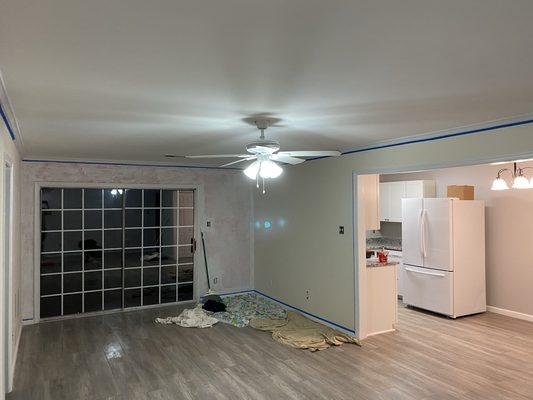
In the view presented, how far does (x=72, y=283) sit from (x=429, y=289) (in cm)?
594

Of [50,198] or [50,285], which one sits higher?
[50,198]

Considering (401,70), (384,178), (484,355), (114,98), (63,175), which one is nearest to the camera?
(401,70)

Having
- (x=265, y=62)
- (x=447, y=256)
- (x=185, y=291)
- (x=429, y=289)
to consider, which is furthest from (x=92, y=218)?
(x=265, y=62)

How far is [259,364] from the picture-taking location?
4094 millimetres

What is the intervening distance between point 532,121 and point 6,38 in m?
3.50

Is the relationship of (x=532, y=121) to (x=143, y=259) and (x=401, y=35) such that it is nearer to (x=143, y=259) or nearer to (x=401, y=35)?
(x=401, y=35)

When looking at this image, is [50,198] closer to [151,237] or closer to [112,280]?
[151,237]

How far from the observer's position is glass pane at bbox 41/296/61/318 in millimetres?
5738

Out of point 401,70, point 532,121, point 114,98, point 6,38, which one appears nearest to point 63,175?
point 114,98

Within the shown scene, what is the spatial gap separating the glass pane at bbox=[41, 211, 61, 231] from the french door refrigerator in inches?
215

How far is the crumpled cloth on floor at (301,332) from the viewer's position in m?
4.61

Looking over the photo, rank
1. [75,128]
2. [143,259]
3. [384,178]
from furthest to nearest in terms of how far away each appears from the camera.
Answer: [384,178] → [143,259] → [75,128]

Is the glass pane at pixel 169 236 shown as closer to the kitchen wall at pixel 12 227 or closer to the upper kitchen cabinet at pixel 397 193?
the kitchen wall at pixel 12 227

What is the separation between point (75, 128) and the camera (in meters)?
3.54
